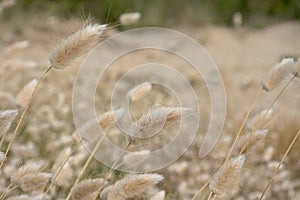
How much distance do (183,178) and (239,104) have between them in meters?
2.84

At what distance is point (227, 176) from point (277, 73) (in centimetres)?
44

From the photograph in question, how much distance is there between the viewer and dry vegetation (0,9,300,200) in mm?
1426

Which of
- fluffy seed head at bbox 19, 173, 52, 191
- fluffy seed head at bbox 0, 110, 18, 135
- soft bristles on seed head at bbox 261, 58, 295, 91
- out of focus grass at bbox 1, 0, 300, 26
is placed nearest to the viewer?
fluffy seed head at bbox 0, 110, 18, 135

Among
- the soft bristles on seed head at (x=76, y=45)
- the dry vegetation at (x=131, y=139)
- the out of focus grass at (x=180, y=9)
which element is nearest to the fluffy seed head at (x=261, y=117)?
the dry vegetation at (x=131, y=139)

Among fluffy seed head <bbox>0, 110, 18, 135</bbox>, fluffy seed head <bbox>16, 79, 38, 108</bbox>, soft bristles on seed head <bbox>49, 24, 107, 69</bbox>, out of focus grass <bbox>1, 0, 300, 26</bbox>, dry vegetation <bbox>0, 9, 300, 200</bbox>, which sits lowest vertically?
out of focus grass <bbox>1, 0, 300, 26</bbox>

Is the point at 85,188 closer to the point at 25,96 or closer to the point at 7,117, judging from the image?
the point at 7,117

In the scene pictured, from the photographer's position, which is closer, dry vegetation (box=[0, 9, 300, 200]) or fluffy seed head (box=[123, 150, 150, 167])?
dry vegetation (box=[0, 9, 300, 200])

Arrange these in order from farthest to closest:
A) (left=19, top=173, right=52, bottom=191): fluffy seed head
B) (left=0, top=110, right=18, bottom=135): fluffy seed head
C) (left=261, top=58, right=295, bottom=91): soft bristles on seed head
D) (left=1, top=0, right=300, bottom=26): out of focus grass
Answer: (left=1, top=0, right=300, bottom=26): out of focus grass → (left=261, top=58, right=295, bottom=91): soft bristles on seed head → (left=19, top=173, right=52, bottom=191): fluffy seed head → (left=0, top=110, right=18, bottom=135): fluffy seed head

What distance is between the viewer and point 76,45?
1434mm

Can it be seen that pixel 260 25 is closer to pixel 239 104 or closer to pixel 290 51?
pixel 290 51

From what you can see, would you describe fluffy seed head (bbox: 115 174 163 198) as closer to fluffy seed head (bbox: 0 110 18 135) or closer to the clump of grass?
the clump of grass

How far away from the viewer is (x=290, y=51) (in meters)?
9.29

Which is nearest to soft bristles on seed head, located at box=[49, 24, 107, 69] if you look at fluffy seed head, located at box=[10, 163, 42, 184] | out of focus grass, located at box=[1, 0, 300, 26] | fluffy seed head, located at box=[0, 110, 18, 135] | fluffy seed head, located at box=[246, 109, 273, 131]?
fluffy seed head, located at box=[0, 110, 18, 135]

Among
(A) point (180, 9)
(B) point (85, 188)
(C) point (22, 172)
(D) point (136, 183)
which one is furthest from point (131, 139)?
(A) point (180, 9)
